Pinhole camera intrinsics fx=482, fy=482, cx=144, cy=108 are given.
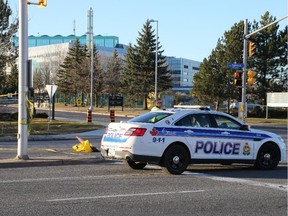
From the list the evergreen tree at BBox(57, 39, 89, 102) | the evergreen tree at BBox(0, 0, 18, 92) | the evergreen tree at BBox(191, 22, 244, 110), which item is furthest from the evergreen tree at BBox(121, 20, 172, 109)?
the evergreen tree at BBox(0, 0, 18, 92)

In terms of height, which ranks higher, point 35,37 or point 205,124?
point 35,37

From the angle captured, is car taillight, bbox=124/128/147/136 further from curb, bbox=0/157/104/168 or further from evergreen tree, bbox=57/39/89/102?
evergreen tree, bbox=57/39/89/102

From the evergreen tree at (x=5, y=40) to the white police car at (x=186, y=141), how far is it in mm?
25301


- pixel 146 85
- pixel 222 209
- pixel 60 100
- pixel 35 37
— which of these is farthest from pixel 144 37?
pixel 35 37

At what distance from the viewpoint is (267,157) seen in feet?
41.6

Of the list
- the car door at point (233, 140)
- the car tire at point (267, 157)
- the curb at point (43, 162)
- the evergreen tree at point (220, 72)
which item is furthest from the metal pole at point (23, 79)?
the evergreen tree at point (220, 72)

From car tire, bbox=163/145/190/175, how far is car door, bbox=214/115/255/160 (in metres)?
1.06

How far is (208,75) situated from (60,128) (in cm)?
2661

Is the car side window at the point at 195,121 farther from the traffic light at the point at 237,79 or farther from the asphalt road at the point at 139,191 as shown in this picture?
the traffic light at the point at 237,79

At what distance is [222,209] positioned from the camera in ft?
25.0

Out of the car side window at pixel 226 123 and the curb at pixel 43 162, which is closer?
the car side window at pixel 226 123

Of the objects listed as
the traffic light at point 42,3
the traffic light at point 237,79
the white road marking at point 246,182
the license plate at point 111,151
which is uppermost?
the traffic light at point 42,3

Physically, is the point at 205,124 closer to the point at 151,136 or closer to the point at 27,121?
the point at 151,136

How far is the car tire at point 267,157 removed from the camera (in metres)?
12.6
